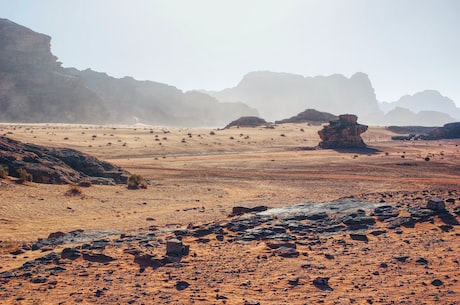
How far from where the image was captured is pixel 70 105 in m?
162

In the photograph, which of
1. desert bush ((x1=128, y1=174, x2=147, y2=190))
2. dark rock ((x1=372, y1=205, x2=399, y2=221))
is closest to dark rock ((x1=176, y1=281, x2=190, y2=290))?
dark rock ((x1=372, y1=205, x2=399, y2=221))

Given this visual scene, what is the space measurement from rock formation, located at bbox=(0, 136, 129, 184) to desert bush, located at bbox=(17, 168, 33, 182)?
71 cm

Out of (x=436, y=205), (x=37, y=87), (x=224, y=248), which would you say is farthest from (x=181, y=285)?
(x=37, y=87)

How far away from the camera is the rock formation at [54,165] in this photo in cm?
2427

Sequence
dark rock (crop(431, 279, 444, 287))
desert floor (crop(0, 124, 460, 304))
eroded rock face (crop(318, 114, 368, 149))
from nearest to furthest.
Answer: desert floor (crop(0, 124, 460, 304)) → dark rock (crop(431, 279, 444, 287)) → eroded rock face (crop(318, 114, 368, 149))

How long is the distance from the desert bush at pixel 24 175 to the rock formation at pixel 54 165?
71 centimetres

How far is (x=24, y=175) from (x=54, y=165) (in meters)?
3.66

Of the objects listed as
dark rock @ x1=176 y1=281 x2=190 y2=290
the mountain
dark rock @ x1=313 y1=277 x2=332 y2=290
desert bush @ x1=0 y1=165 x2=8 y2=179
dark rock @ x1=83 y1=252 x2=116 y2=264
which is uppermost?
the mountain

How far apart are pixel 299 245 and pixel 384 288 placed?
3.77 m

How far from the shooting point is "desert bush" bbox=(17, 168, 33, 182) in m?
22.4

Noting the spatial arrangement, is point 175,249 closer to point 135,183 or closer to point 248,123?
point 135,183

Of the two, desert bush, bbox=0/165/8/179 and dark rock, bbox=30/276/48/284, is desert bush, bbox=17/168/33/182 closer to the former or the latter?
desert bush, bbox=0/165/8/179

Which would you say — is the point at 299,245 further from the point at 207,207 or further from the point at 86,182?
the point at 86,182

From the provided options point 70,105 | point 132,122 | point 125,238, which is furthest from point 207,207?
point 132,122
